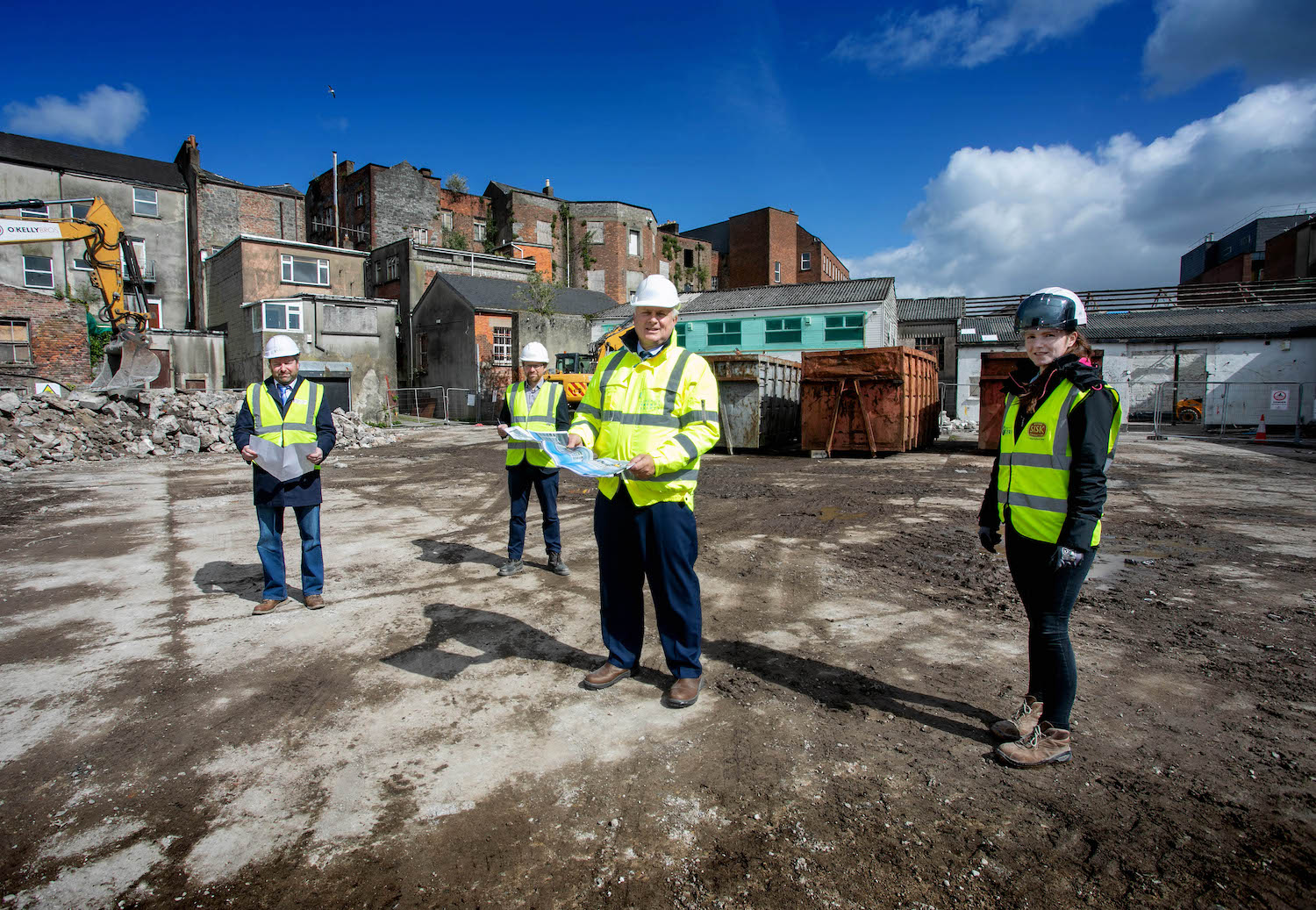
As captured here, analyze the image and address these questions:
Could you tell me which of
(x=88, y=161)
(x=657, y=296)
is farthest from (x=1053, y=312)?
(x=88, y=161)

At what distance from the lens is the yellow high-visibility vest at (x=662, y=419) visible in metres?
3.29

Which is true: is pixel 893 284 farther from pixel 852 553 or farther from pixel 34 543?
pixel 34 543

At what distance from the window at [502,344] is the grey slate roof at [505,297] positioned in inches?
40.1

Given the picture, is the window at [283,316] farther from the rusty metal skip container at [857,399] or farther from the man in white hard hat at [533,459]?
the man in white hard hat at [533,459]

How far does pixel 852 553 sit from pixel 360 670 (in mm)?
4550

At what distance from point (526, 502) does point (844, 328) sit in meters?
25.8

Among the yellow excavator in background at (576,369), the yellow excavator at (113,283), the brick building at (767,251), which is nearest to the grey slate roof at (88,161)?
the yellow excavator at (113,283)

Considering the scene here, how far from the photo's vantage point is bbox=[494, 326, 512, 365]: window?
31.9 m

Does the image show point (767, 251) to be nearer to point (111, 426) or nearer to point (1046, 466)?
point (111, 426)

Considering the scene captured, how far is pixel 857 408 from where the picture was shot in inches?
583

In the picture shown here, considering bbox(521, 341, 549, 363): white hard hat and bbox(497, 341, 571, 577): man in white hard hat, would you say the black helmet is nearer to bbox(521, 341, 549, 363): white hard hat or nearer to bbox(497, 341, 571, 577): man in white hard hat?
bbox(497, 341, 571, 577): man in white hard hat

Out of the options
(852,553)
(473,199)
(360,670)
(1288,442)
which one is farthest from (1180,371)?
(473,199)

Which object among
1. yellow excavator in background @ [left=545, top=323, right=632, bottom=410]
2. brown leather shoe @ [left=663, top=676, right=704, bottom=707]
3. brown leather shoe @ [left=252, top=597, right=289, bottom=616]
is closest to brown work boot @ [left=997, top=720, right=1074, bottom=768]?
brown leather shoe @ [left=663, top=676, right=704, bottom=707]

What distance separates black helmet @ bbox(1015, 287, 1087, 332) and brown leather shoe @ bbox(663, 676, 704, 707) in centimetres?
228
